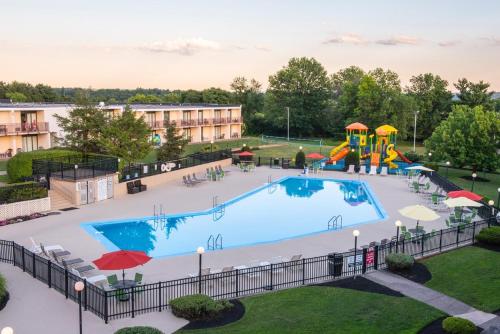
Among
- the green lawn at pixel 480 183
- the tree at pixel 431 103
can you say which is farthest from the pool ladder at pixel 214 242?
the tree at pixel 431 103

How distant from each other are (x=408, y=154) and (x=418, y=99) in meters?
35.2

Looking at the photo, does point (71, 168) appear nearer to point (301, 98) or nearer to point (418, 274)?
point (418, 274)

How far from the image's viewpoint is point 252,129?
3489 inches

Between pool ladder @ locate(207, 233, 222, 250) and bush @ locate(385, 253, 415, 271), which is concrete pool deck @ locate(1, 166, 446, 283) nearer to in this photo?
pool ladder @ locate(207, 233, 222, 250)

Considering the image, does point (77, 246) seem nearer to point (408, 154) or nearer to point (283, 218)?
point (283, 218)

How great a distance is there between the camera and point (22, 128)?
4547 cm

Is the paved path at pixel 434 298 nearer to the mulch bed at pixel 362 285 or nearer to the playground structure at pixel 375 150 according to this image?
the mulch bed at pixel 362 285

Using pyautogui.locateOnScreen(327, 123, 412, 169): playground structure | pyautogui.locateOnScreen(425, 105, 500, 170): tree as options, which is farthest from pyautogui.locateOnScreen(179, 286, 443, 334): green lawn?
pyautogui.locateOnScreen(327, 123, 412, 169): playground structure

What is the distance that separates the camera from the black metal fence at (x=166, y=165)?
111 feet

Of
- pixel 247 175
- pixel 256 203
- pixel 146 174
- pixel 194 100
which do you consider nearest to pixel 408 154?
pixel 247 175

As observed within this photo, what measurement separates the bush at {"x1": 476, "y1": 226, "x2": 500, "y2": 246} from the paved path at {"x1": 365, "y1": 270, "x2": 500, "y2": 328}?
234 inches

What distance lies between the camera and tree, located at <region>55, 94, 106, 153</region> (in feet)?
114

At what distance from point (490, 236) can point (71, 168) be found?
78.5 ft

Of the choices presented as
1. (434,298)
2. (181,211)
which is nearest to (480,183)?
(181,211)
